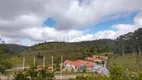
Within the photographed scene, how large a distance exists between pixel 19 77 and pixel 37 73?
182 cm

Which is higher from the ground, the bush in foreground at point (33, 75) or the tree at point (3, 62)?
the tree at point (3, 62)

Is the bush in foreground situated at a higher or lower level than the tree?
lower

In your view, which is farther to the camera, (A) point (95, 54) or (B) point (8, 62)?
(A) point (95, 54)

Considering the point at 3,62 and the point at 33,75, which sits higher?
the point at 3,62

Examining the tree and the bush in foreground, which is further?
the bush in foreground

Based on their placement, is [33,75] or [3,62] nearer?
[3,62]

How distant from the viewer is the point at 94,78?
894 inches

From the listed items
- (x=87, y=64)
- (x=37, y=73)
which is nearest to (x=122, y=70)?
(x=37, y=73)

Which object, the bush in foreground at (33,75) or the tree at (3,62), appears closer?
the tree at (3,62)

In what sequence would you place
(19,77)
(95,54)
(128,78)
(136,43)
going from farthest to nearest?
(95,54) → (136,43) → (19,77) → (128,78)

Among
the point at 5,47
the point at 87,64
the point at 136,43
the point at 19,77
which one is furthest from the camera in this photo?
the point at 87,64

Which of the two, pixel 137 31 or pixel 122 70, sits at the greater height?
pixel 137 31

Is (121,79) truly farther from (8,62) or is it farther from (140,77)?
(8,62)

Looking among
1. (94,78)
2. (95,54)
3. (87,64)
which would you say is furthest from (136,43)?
(94,78)
